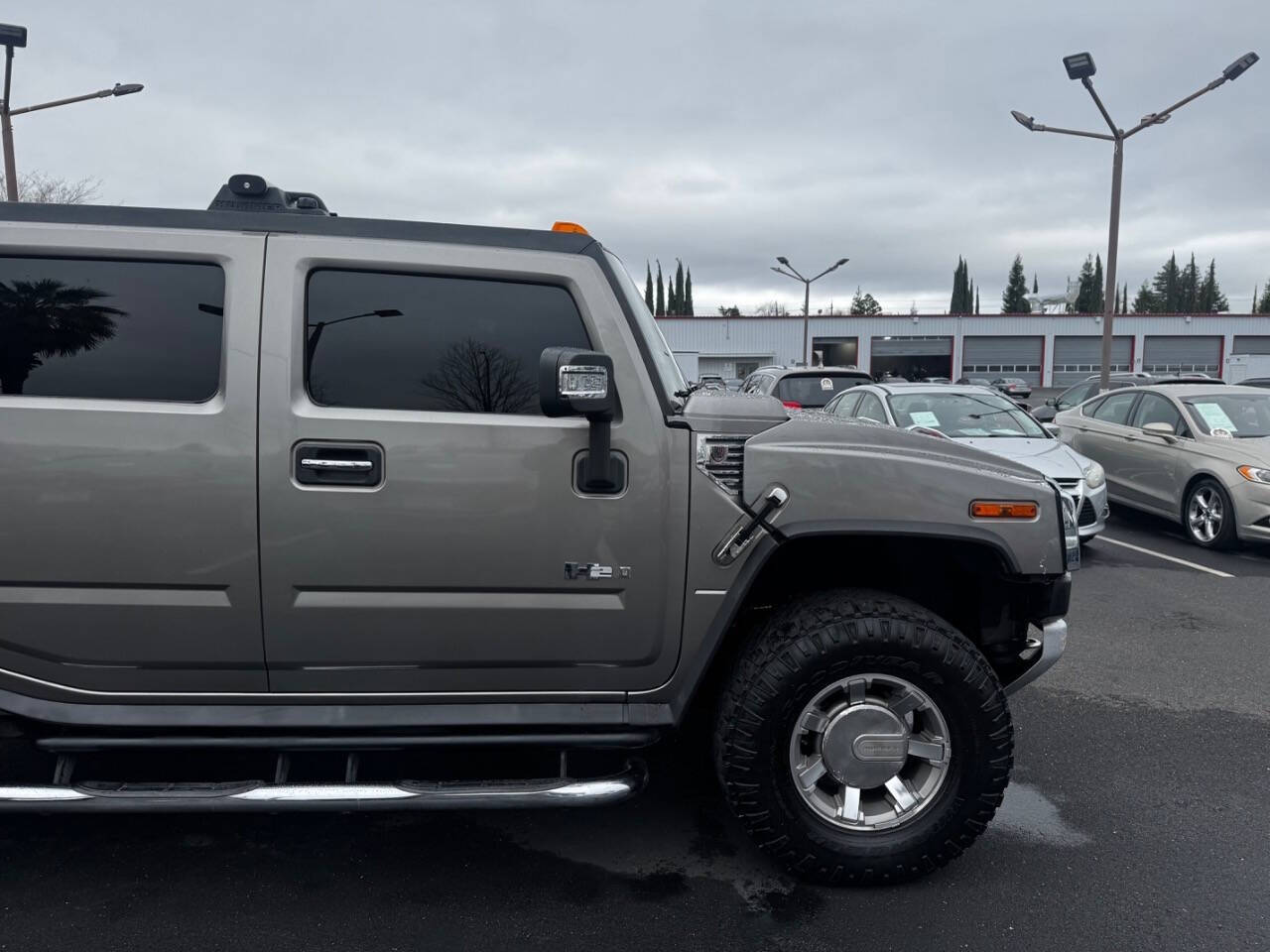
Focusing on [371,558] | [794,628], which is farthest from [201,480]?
[794,628]

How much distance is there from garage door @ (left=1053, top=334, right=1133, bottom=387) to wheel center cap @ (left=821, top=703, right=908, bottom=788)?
60.9 metres

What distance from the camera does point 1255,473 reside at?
7.91 metres

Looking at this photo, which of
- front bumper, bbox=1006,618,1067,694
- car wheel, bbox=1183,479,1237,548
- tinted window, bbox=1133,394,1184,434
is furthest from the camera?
tinted window, bbox=1133,394,1184,434

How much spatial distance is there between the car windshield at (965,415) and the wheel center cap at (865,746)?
6.16m

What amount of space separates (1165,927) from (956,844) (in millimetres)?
606

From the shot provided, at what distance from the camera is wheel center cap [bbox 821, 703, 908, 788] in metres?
2.81

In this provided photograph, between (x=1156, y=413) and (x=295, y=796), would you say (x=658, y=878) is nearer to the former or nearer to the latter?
(x=295, y=796)

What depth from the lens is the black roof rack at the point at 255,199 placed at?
2838 millimetres

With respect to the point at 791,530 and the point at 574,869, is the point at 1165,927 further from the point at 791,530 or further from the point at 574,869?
the point at 574,869

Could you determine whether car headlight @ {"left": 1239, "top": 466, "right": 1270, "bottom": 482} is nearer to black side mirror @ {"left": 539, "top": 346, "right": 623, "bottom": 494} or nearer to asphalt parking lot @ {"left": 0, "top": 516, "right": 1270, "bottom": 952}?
asphalt parking lot @ {"left": 0, "top": 516, "right": 1270, "bottom": 952}

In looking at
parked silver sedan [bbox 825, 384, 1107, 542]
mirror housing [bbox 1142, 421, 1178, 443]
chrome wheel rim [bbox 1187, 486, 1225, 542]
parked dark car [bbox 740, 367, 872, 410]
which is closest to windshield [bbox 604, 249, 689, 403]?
parked silver sedan [bbox 825, 384, 1107, 542]

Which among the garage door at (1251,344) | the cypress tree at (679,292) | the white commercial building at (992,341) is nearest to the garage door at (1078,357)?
the white commercial building at (992,341)

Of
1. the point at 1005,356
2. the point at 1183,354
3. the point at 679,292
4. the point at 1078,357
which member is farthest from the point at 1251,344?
the point at 679,292

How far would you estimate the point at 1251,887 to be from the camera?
9.22 feet
